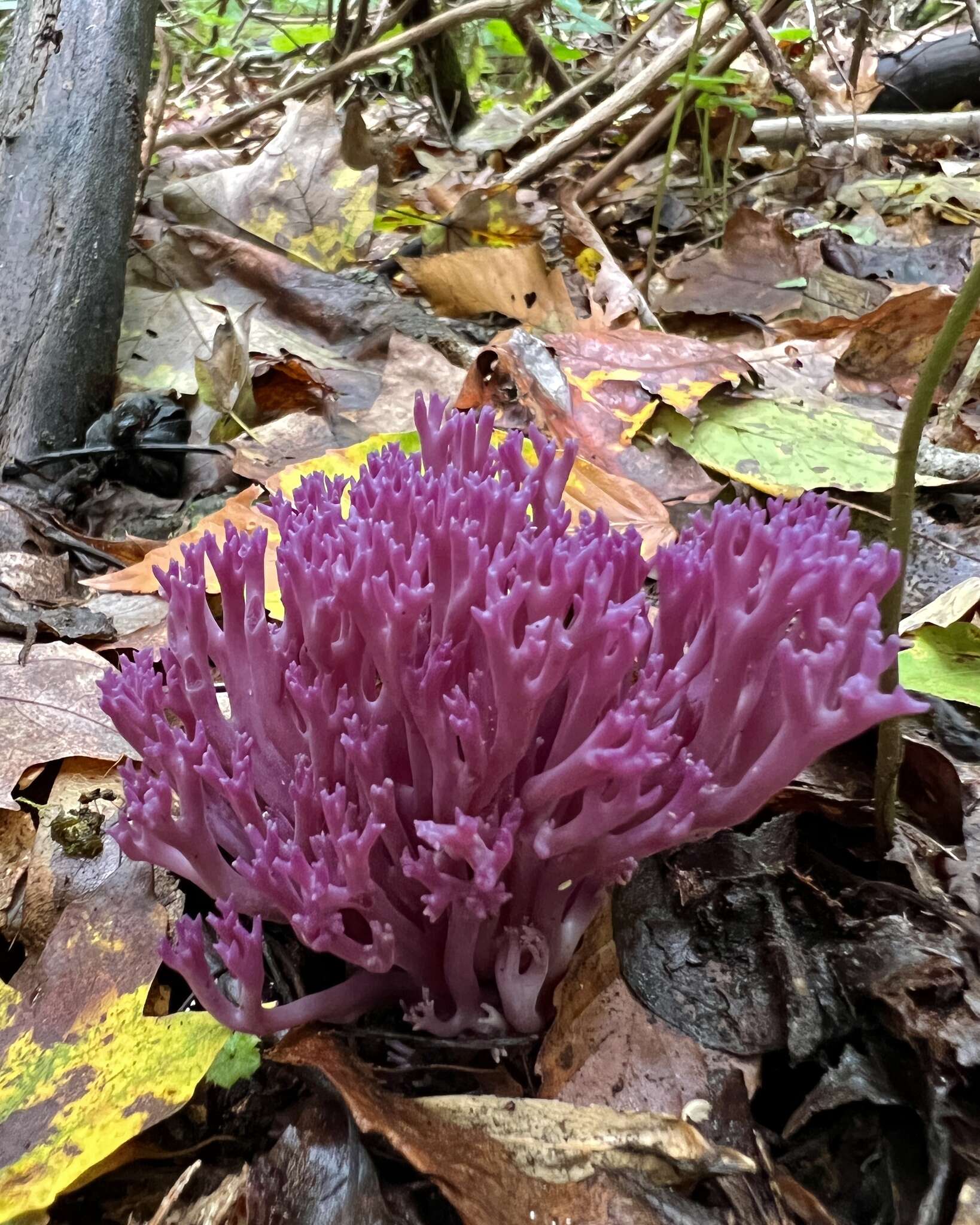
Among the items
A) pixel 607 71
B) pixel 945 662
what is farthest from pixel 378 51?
pixel 945 662

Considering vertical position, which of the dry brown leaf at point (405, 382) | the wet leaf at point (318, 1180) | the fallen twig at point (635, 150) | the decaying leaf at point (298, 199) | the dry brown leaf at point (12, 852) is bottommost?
the dry brown leaf at point (12, 852)

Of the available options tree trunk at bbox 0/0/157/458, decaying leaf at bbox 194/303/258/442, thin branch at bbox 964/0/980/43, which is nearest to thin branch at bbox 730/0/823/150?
thin branch at bbox 964/0/980/43

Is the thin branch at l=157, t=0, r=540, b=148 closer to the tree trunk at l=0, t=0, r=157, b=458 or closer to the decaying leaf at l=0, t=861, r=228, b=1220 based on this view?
the tree trunk at l=0, t=0, r=157, b=458

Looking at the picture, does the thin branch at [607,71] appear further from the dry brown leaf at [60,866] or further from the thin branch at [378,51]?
the dry brown leaf at [60,866]

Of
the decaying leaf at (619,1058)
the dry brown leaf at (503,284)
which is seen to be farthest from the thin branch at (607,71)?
the decaying leaf at (619,1058)

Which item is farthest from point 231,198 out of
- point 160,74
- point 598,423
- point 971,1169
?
point 971,1169

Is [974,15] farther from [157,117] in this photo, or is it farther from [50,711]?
[50,711]
